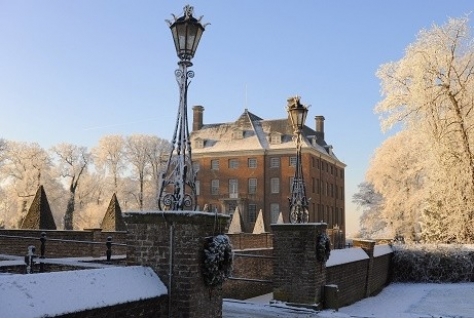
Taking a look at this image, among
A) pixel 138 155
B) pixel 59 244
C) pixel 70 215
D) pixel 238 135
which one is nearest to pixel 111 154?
pixel 138 155

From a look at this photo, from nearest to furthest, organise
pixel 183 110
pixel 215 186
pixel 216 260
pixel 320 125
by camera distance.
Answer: pixel 216 260, pixel 183 110, pixel 215 186, pixel 320 125

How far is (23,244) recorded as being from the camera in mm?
17750

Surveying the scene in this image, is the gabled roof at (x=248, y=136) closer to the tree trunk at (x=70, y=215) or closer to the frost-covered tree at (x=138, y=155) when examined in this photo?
the frost-covered tree at (x=138, y=155)

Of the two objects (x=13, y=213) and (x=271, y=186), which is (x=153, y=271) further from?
(x=271, y=186)

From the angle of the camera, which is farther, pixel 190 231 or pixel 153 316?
pixel 190 231

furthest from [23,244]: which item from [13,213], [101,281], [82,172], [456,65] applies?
[82,172]

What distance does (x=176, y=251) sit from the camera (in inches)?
244

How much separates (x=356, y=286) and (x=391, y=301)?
1.86 metres

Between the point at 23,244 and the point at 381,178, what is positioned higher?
the point at 381,178

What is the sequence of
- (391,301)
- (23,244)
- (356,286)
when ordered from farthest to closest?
(23,244) → (391,301) → (356,286)

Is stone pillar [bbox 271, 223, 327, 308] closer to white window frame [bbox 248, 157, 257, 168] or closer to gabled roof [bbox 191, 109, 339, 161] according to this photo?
gabled roof [bbox 191, 109, 339, 161]

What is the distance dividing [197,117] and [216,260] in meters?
57.4

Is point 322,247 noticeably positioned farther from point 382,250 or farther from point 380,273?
point 382,250

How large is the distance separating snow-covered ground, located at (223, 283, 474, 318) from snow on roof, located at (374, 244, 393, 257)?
4.68 ft
